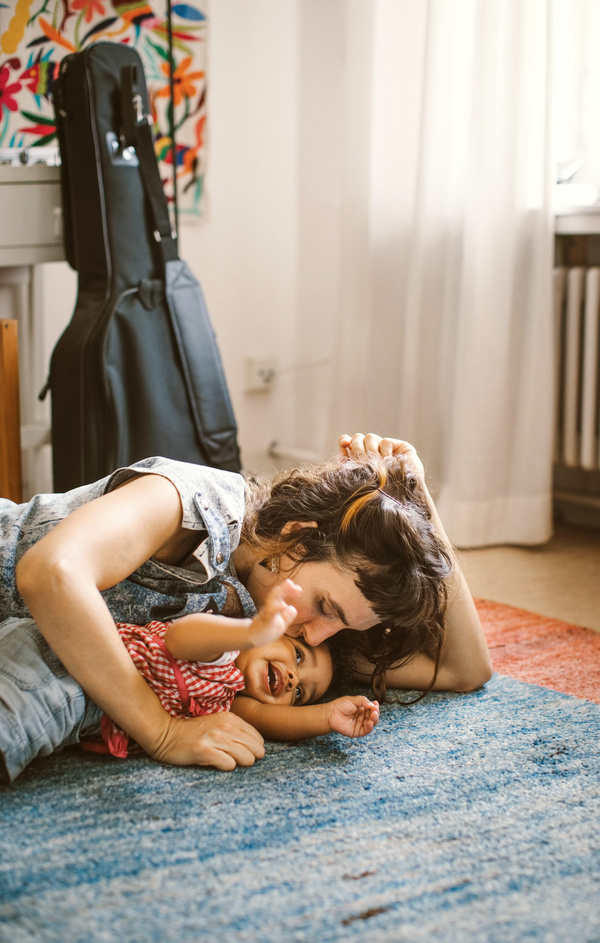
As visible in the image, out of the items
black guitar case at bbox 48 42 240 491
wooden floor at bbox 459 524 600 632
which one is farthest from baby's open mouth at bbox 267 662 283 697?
black guitar case at bbox 48 42 240 491

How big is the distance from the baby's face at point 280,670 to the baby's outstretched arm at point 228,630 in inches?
3.3

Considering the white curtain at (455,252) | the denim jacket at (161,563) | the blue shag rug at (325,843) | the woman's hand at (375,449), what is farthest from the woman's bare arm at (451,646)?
the white curtain at (455,252)

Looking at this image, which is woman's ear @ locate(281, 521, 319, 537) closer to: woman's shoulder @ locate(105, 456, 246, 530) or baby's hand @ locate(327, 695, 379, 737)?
woman's shoulder @ locate(105, 456, 246, 530)

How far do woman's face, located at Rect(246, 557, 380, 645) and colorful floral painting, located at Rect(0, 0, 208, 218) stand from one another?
1428 mm

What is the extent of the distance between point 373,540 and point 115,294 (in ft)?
2.94

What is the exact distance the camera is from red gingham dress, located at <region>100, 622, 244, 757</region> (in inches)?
38.7

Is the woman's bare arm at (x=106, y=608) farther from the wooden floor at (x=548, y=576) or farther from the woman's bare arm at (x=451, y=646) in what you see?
the wooden floor at (x=548, y=576)

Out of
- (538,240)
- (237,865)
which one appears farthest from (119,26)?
(237,865)

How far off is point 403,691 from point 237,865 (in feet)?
1.55

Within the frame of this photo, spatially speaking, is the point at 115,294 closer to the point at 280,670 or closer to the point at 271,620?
the point at 280,670

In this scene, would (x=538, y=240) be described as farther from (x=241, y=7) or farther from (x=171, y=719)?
(x=171, y=719)

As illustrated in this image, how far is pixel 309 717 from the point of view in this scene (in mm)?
1023

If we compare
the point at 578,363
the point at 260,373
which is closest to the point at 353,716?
the point at 578,363

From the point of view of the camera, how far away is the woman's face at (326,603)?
38.7 inches
